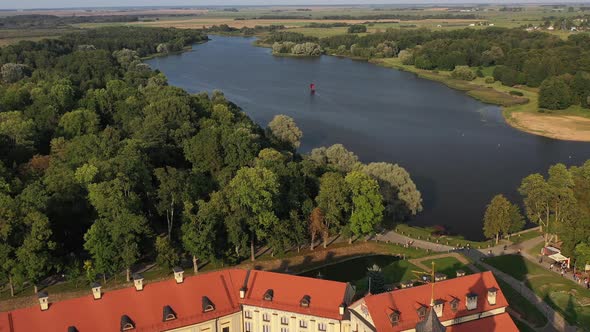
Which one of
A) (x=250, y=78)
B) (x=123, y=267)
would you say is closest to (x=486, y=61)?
(x=250, y=78)

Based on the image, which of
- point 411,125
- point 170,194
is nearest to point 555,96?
point 411,125

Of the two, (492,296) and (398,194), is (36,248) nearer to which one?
(492,296)

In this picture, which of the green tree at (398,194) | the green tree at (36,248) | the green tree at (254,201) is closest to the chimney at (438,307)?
the green tree at (254,201)

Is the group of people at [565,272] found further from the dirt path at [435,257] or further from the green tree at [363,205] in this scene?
the green tree at [363,205]

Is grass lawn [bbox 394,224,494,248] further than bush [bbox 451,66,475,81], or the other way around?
bush [bbox 451,66,475,81]

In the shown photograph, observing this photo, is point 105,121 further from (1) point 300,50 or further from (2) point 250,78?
(1) point 300,50

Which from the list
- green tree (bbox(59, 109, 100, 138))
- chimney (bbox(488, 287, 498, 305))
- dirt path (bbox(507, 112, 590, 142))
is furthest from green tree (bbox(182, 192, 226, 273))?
dirt path (bbox(507, 112, 590, 142))

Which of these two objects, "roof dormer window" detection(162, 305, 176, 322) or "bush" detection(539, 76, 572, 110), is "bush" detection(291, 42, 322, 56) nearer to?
"bush" detection(539, 76, 572, 110)
